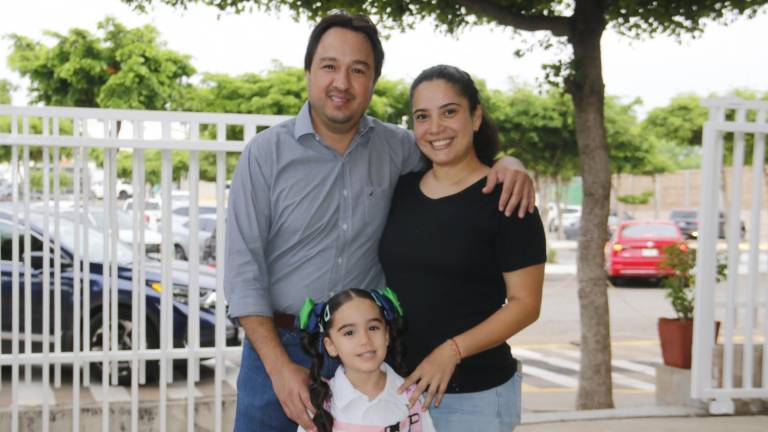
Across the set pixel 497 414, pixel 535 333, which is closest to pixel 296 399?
pixel 497 414

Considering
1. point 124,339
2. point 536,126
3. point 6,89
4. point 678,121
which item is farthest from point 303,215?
point 6,89

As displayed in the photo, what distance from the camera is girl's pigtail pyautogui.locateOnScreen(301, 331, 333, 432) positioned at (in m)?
2.35

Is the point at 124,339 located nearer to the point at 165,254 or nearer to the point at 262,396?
the point at 165,254

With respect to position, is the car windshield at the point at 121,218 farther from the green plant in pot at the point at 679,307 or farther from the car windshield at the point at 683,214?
the car windshield at the point at 683,214

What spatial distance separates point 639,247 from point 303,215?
51.8 feet

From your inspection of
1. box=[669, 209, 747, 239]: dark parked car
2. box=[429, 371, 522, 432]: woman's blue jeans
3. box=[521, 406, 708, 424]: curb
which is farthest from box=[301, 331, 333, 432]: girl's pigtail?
box=[669, 209, 747, 239]: dark parked car

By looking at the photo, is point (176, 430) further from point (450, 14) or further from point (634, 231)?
point (634, 231)

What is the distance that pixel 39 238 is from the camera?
5.74 meters

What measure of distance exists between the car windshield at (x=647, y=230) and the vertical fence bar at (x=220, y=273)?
13895 millimetres

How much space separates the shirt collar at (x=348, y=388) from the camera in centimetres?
240

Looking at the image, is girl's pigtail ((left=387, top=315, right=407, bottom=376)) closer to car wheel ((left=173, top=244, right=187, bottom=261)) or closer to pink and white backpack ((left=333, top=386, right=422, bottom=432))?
pink and white backpack ((left=333, top=386, right=422, bottom=432))

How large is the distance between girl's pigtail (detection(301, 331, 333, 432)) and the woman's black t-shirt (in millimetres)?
250

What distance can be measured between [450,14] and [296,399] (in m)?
5.61

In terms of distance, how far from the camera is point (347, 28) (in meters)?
2.60
